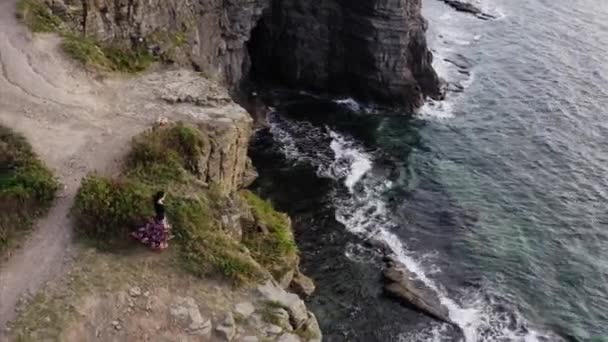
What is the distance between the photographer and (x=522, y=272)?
43.2 m

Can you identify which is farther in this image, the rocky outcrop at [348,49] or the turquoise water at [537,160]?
the rocky outcrop at [348,49]

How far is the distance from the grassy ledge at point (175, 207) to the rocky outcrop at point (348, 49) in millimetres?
36344

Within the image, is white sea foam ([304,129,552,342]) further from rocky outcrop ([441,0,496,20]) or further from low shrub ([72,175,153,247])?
rocky outcrop ([441,0,496,20])

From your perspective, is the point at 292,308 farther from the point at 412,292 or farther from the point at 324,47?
the point at 324,47

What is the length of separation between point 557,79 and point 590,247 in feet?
87.1

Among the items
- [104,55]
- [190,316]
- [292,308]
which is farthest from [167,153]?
[104,55]

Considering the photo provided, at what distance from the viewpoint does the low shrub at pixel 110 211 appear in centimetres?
2386

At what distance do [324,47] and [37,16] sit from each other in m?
31.9

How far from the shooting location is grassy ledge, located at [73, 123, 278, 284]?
23.6 metres

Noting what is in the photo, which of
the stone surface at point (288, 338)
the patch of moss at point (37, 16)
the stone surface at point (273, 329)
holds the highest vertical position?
the patch of moss at point (37, 16)

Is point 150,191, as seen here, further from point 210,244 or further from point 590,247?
point 590,247

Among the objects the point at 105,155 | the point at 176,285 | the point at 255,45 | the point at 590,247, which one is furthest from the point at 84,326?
the point at 255,45

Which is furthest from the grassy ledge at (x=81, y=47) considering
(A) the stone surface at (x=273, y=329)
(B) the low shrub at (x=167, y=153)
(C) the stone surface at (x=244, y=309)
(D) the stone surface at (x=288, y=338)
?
(D) the stone surface at (x=288, y=338)

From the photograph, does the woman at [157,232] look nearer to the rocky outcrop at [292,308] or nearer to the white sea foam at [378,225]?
the rocky outcrop at [292,308]
